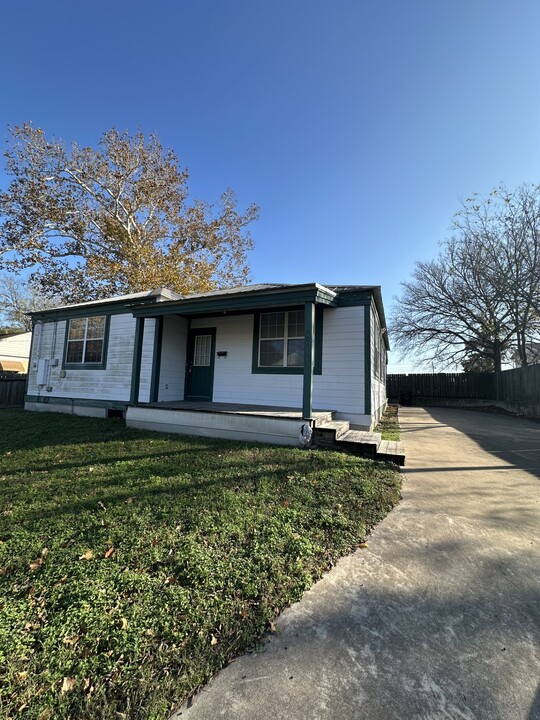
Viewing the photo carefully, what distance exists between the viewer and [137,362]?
8531mm

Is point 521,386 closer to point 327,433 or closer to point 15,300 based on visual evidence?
point 327,433

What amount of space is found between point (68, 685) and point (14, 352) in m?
29.9

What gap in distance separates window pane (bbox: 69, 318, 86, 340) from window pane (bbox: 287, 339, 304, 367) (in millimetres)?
6768

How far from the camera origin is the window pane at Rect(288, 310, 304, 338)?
796 cm

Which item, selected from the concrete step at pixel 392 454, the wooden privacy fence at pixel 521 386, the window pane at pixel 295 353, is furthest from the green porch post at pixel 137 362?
the wooden privacy fence at pixel 521 386

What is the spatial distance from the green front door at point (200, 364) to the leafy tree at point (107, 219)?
10.8 metres

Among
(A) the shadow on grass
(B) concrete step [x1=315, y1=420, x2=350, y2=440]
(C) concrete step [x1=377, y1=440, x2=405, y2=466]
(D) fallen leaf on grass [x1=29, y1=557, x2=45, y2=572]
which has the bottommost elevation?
(A) the shadow on grass

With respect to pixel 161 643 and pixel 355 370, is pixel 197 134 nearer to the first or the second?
pixel 355 370

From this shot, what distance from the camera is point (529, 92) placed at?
8664 millimetres

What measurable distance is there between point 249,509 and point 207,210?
2213cm

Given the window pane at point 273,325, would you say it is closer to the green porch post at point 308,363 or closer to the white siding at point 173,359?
the green porch post at point 308,363

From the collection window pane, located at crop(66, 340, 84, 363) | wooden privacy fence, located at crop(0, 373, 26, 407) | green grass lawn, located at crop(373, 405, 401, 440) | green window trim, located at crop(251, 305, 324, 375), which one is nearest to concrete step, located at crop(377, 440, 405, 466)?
green grass lawn, located at crop(373, 405, 401, 440)

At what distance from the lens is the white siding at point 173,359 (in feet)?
29.5

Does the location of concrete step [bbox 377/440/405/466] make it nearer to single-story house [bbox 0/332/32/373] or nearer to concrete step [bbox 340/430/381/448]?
concrete step [bbox 340/430/381/448]
